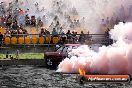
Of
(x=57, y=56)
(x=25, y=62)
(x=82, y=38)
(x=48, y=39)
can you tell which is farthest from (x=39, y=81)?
(x=48, y=39)

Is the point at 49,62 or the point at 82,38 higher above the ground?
the point at 82,38

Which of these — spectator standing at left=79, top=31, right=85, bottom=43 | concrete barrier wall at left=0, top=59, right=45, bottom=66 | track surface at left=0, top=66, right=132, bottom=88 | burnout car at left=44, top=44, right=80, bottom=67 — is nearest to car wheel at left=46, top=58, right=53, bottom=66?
burnout car at left=44, top=44, right=80, bottom=67

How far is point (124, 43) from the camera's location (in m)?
19.3

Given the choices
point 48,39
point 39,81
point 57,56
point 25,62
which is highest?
point 48,39

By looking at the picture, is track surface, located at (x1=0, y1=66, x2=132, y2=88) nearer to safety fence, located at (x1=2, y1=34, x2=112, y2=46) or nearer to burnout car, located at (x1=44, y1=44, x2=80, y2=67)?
burnout car, located at (x1=44, y1=44, x2=80, y2=67)

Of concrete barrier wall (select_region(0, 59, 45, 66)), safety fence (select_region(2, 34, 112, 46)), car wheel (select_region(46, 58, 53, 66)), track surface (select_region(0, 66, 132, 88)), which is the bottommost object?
concrete barrier wall (select_region(0, 59, 45, 66))

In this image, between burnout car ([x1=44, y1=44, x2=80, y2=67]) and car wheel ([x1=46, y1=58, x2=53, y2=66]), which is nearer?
burnout car ([x1=44, y1=44, x2=80, y2=67])

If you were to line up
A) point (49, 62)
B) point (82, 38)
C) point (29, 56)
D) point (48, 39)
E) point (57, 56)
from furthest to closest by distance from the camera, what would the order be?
point (48, 39), point (82, 38), point (29, 56), point (49, 62), point (57, 56)

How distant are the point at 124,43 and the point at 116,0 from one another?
280cm

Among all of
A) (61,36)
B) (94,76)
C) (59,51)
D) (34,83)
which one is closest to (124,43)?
(94,76)

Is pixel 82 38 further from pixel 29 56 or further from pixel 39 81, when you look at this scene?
pixel 39 81

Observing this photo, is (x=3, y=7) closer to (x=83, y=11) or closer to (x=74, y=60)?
(x=83, y=11)

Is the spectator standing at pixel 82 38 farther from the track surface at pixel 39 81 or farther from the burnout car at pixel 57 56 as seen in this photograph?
the track surface at pixel 39 81

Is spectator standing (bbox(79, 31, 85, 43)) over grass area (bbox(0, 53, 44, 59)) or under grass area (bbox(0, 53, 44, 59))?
over
